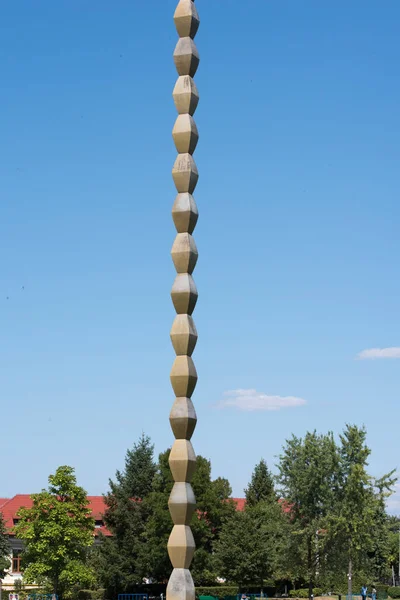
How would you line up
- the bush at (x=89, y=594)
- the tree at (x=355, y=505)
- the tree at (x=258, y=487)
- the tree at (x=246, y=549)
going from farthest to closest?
the tree at (x=258, y=487)
the bush at (x=89, y=594)
the tree at (x=246, y=549)
the tree at (x=355, y=505)

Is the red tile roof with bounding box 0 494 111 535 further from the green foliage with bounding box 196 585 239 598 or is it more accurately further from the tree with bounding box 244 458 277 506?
the green foliage with bounding box 196 585 239 598

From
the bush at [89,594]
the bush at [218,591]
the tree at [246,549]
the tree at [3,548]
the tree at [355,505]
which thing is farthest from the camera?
the tree at [3,548]

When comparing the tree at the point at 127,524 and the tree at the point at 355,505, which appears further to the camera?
the tree at the point at 127,524

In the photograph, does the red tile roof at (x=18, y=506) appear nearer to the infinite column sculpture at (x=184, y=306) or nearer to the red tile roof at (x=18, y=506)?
the red tile roof at (x=18, y=506)

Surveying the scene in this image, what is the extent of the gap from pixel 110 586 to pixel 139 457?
9888 millimetres

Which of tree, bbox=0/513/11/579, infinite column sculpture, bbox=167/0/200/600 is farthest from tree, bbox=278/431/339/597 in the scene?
infinite column sculpture, bbox=167/0/200/600

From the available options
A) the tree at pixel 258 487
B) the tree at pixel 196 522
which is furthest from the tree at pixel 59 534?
the tree at pixel 258 487

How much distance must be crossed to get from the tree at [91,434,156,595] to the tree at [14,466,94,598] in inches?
264

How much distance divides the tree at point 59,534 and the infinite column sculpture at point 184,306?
1515 inches

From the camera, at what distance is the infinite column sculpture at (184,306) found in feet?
55.7

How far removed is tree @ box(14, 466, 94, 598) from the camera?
5391 cm

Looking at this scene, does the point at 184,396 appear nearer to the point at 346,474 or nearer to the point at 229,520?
the point at 346,474

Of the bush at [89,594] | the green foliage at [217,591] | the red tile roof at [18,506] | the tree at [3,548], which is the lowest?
the bush at [89,594]

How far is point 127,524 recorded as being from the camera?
212 ft
